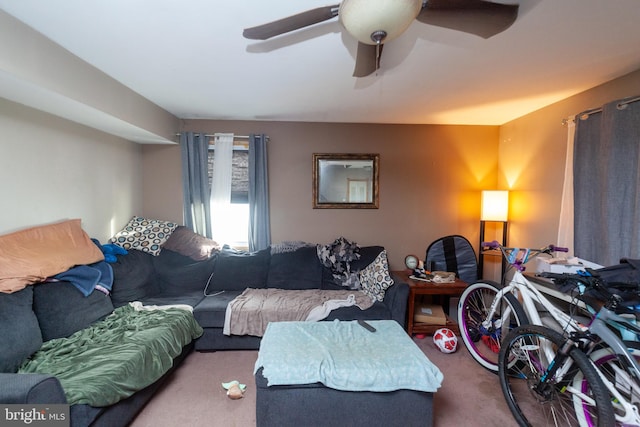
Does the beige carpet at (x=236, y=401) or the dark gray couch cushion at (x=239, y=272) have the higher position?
Result: the dark gray couch cushion at (x=239, y=272)

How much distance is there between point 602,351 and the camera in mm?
1493

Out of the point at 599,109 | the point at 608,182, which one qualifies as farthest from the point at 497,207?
the point at 599,109

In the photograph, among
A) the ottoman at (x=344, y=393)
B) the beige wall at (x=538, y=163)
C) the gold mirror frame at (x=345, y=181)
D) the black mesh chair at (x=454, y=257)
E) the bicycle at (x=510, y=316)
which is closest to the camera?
the bicycle at (x=510, y=316)

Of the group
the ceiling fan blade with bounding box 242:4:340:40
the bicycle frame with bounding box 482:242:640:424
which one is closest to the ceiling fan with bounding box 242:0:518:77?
the ceiling fan blade with bounding box 242:4:340:40

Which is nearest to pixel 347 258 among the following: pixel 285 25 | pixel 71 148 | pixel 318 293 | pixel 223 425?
pixel 318 293

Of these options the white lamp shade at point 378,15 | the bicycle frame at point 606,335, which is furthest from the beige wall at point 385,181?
the white lamp shade at point 378,15

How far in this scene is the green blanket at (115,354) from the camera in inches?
57.3

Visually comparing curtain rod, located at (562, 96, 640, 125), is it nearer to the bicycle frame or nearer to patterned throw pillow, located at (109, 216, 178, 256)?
the bicycle frame

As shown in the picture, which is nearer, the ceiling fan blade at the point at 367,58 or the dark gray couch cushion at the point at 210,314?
the ceiling fan blade at the point at 367,58

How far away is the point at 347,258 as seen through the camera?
121 inches

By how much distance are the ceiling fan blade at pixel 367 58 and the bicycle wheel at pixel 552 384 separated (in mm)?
1858

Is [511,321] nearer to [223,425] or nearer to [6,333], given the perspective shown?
[223,425]

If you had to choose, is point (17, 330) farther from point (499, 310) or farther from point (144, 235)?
point (499, 310)

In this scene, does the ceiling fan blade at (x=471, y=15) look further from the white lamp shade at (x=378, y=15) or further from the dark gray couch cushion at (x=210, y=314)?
the dark gray couch cushion at (x=210, y=314)
